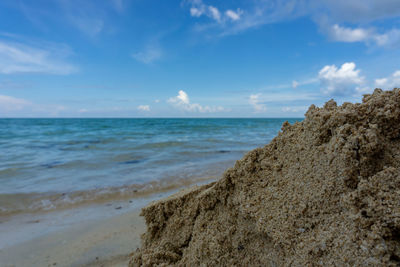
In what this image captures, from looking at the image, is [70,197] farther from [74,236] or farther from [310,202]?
[310,202]

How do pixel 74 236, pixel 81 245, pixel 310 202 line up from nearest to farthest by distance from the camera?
1. pixel 310 202
2. pixel 81 245
3. pixel 74 236

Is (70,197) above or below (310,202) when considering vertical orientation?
below

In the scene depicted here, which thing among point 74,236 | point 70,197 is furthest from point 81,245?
point 70,197

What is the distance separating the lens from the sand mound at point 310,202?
3.69 ft

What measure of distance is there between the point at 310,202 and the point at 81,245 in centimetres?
278

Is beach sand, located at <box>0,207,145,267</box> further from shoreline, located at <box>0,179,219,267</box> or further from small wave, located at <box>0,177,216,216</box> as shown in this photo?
small wave, located at <box>0,177,216,216</box>

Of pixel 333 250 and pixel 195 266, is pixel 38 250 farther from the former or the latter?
pixel 333 250

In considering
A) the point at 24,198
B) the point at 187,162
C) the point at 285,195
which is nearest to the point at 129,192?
the point at 24,198

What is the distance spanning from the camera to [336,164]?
1.32 m

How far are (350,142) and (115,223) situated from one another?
3.30 meters

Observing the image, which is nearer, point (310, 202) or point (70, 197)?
point (310, 202)

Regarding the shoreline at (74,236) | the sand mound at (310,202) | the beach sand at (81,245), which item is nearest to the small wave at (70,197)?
the shoreline at (74,236)

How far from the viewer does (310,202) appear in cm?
133

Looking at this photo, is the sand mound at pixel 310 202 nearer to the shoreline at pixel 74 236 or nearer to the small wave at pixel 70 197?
the shoreline at pixel 74 236
